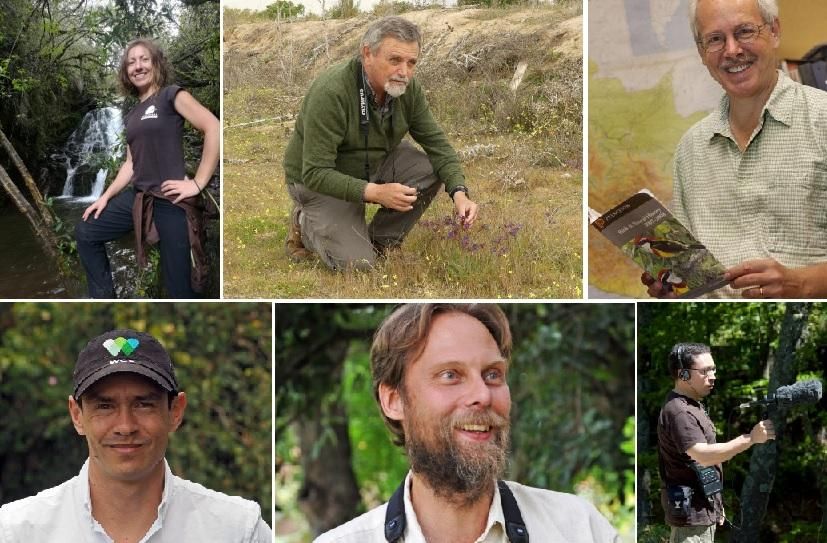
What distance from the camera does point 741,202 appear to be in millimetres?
4922

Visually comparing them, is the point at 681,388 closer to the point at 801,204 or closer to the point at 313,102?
the point at 801,204

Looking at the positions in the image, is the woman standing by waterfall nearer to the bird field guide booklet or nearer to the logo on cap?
the logo on cap

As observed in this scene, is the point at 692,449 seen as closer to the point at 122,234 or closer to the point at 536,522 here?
the point at 536,522

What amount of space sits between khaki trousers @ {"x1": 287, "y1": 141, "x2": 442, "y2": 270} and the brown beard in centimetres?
93

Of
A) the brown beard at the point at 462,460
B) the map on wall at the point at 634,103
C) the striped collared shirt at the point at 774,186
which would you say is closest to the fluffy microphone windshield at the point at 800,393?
the striped collared shirt at the point at 774,186

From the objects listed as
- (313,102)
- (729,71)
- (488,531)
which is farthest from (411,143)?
(488,531)

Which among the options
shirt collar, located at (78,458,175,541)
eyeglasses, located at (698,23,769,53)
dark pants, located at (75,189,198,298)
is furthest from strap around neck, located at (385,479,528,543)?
eyeglasses, located at (698,23,769,53)

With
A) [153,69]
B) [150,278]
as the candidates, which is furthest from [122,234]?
[153,69]

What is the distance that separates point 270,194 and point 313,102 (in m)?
0.48

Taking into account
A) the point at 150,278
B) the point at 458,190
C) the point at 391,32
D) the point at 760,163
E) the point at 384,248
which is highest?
the point at 391,32

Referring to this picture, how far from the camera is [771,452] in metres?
4.93

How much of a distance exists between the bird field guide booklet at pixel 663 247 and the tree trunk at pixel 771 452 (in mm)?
357

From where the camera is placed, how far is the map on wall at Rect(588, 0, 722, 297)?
199 inches

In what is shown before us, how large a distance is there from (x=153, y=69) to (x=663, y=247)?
8.35 ft
